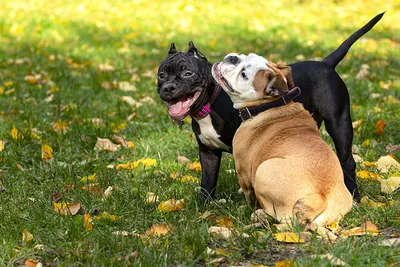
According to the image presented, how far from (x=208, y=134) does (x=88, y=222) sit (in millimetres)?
1106

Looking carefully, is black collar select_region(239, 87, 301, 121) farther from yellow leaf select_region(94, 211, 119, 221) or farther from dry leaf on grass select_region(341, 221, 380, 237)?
yellow leaf select_region(94, 211, 119, 221)

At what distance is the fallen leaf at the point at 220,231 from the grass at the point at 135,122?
41mm

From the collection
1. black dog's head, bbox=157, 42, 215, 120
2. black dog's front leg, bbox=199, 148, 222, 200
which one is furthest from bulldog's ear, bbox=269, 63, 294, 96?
black dog's front leg, bbox=199, 148, 222, 200

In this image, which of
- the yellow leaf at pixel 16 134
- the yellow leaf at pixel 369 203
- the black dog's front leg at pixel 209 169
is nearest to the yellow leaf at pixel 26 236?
the black dog's front leg at pixel 209 169

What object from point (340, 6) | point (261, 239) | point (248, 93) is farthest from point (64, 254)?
point (340, 6)

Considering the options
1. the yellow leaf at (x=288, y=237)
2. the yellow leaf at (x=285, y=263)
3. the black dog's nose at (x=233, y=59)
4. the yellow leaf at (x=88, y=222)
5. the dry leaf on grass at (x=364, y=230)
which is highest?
the black dog's nose at (x=233, y=59)

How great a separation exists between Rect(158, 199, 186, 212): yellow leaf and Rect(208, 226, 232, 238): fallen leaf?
551 mm

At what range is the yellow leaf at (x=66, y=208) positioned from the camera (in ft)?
13.9

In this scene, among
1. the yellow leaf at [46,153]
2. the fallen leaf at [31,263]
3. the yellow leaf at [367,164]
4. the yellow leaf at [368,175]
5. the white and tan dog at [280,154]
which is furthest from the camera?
the yellow leaf at [46,153]

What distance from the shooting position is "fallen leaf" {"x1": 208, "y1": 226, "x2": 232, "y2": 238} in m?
3.78

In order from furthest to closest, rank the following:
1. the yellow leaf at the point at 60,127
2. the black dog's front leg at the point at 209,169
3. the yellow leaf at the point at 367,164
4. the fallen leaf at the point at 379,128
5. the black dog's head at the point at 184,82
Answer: the yellow leaf at the point at 60,127 → the fallen leaf at the point at 379,128 → the yellow leaf at the point at 367,164 → the black dog's front leg at the point at 209,169 → the black dog's head at the point at 184,82

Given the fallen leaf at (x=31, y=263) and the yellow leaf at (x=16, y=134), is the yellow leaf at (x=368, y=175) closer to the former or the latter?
the fallen leaf at (x=31, y=263)

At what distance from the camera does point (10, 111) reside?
717 cm

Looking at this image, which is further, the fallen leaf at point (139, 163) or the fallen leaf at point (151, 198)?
the fallen leaf at point (139, 163)
